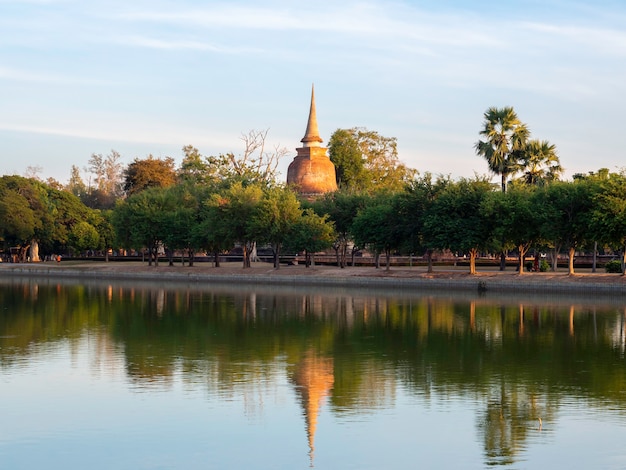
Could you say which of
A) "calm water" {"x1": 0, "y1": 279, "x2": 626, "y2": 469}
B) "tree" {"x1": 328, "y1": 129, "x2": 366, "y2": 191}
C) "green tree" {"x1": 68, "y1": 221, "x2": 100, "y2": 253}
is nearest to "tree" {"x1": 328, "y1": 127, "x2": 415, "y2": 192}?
"tree" {"x1": 328, "y1": 129, "x2": 366, "y2": 191}

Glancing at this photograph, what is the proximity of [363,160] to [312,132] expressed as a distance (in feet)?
24.4

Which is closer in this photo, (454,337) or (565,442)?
(565,442)

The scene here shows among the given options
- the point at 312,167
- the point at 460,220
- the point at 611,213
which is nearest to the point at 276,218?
the point at 460,220

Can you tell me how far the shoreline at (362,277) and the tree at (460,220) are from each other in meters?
2.01

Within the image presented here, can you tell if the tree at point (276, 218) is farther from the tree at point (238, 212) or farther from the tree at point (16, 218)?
the tree at point (16, 218)

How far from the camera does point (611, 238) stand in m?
50.8

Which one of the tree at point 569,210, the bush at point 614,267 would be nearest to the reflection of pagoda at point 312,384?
the tree at point 569,210

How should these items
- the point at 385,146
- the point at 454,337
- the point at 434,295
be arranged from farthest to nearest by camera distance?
the point at 385,146, the point at 434,295, the point at 454,337

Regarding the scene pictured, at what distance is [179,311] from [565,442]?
26.5 meters

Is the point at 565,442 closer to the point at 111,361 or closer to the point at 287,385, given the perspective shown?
the point at 287,385

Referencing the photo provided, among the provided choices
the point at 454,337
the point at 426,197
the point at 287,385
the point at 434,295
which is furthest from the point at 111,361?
the point at 426,197

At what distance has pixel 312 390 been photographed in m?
21.1

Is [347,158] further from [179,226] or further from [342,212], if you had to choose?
[179,226]

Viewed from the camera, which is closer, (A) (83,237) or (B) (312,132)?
(A) (83,237)
